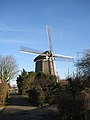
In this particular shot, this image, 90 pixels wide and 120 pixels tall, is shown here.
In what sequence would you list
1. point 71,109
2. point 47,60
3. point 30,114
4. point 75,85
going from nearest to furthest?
point 71,109 < point 75,85 < point 30,114 < point 47,60

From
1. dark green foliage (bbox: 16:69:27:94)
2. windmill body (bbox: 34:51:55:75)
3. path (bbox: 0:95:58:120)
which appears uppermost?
windmill body (bbox: 34:51:55:75)

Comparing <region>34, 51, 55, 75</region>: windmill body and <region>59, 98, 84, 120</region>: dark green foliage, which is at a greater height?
<region>34, 51, 55, 75</region>: windmill body

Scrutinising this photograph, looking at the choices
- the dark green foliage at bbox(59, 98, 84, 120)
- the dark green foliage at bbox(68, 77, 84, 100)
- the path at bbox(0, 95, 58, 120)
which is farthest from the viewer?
the path at bbox(0, 95, 58, 120)

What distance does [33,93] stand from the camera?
109 feet

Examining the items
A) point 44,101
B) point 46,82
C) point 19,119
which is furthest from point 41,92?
point 19,119

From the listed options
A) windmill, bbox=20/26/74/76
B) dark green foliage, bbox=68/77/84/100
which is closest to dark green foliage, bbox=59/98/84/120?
dark green foliage, bbox=68/77/84/100

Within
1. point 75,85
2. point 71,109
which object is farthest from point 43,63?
point 71,109

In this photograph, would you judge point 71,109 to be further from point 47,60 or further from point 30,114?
point 47,60

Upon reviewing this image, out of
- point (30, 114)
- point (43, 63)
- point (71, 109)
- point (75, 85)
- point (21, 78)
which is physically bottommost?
point (30, 114)

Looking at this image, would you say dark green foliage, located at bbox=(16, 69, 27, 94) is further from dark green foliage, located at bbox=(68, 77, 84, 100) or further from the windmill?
dark green foliage, located at bbox=(68, 77, 84, 100)

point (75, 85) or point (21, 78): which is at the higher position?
point (21, 78)

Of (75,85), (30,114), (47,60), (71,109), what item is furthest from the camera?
(47,60)

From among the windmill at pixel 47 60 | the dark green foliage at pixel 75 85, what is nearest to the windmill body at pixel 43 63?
the windmill at pixel 47 60

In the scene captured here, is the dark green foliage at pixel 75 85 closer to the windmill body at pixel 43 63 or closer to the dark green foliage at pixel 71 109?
the dark green foliage at pixel 71 109
